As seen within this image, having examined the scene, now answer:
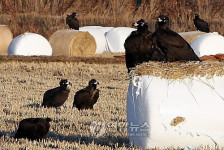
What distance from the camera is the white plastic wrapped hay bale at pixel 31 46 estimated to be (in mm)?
24891

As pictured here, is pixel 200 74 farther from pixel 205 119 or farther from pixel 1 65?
pixel 1 65

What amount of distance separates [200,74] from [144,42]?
240 centimetres

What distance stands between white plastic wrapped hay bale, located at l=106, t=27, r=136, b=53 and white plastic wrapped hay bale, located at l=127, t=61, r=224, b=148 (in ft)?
71.9

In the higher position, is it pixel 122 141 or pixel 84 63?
pixel 122 141

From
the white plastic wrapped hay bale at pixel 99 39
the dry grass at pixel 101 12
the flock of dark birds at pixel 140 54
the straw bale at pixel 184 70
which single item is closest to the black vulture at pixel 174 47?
the flock of dark birds at pixel 140 54

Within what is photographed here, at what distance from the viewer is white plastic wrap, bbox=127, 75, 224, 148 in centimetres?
709

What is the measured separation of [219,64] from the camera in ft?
24.1

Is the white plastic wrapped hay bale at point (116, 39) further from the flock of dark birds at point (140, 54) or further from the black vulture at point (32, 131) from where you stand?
the black vulture at point (32, 131)

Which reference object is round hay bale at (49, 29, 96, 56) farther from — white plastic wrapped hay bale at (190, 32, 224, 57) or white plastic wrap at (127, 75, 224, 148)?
white plastic wrap at (127, 75, 224, 148)

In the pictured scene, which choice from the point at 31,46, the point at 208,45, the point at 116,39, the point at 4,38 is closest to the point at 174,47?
the point at 208,45

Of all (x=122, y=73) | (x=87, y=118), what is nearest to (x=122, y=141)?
(x=87, y=118)

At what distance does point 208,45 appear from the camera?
77.1 feet

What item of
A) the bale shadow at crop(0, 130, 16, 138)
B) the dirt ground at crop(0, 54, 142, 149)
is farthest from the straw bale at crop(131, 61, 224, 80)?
the bale shadow at crop(0, 130, 16, 138)

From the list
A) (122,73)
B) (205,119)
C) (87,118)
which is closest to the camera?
(205,119)
